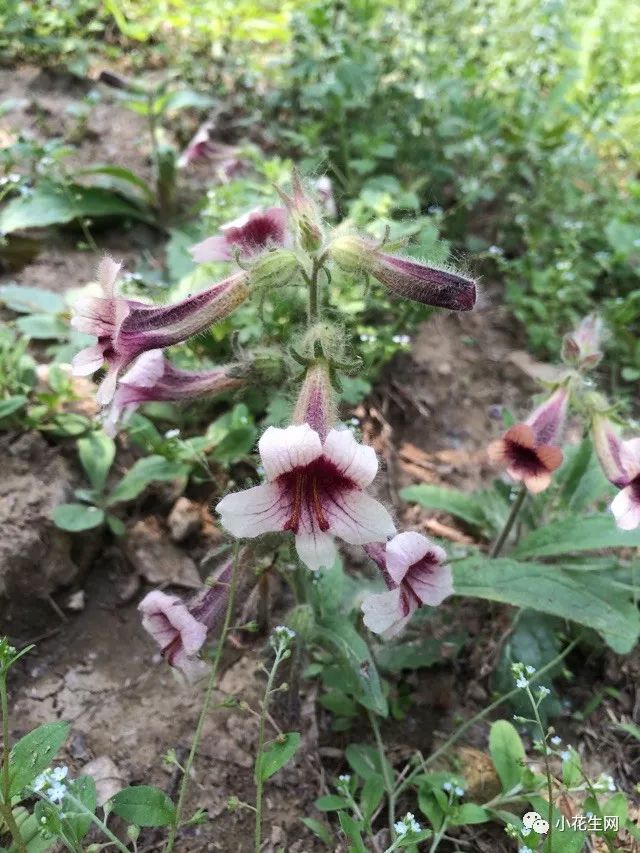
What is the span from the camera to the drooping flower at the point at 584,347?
234 cm

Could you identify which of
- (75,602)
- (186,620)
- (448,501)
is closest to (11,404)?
(75,602)

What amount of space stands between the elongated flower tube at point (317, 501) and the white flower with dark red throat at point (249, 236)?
0.74m

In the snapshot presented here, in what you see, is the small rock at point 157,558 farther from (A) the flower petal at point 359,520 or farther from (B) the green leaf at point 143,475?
(A) the flower petal at point 359,520

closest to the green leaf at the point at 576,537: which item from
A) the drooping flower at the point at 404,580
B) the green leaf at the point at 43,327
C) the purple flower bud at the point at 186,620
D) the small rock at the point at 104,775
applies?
the drooping flower at the point at 404,580

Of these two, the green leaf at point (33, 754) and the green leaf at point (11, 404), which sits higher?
the green leaf at point (11, 404)

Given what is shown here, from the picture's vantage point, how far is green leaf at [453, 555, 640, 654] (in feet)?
6.59

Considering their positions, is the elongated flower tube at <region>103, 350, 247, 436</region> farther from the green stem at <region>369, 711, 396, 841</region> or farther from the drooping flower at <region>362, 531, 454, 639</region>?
the green stem at <region>369, 711, 396, 841</region>

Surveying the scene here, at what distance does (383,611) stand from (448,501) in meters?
1.04

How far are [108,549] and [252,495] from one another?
3.90 ft

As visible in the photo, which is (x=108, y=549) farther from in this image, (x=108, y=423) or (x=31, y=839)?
(x=31, y=839)

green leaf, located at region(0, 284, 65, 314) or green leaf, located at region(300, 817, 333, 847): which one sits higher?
green leaf, located at region(0, 284, 65, 314)

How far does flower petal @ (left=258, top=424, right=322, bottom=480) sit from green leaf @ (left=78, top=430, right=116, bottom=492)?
116 centimetres

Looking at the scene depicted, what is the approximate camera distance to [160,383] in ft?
6.47

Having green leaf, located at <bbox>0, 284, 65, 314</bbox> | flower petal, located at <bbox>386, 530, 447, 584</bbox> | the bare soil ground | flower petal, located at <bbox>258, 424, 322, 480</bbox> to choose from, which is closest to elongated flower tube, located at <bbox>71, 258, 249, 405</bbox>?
flower petal, located at <bbox>258, 424, 322, 480</bbox>
